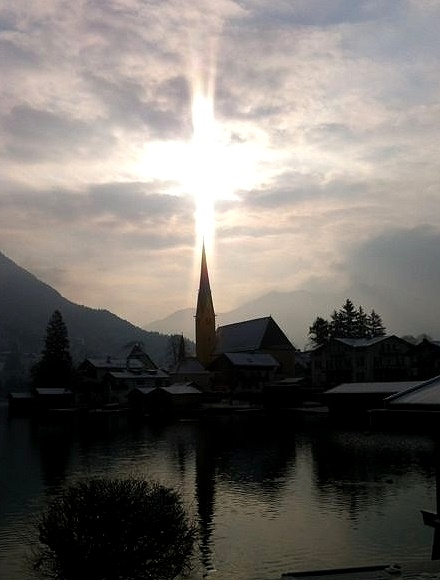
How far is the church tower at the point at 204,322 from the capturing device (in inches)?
5094

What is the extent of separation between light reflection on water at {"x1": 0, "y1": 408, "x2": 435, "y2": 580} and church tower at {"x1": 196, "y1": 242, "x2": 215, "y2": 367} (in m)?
71.3

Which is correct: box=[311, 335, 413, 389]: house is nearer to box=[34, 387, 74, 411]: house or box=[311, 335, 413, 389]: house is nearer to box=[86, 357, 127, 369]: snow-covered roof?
box=[86, 357, 127, 369]: snow-covered roof

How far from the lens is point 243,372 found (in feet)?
360

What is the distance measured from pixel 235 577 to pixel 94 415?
77168mm

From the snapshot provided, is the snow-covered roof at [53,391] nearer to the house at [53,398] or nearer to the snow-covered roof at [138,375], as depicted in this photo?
the house at [53,398]

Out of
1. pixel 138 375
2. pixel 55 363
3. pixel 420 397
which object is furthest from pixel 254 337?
pixel 420 397

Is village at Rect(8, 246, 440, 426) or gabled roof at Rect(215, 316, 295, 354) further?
gabled roof at Rect(215, 316, 295, 354)

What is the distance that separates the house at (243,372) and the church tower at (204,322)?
549 inches

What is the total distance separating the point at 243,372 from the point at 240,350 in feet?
54.0

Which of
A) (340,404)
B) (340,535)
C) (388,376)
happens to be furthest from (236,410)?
(340,535)

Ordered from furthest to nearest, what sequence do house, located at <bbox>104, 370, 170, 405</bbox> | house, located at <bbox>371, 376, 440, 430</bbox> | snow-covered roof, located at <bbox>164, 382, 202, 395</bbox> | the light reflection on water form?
1. house, located at <bbox>104, 370, 170, 405</bbox>
2. snow-covered roof, located at <bbox>164, 382, 202, 395</bbox>
3. the light reflection on water
4. house, located at <bbox>371, 376, 440, 430</bbox>

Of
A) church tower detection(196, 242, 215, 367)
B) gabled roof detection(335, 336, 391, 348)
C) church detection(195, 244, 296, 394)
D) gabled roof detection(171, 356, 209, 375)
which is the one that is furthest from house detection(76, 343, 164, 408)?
gabled roof detection(335, 336, 391, 348)

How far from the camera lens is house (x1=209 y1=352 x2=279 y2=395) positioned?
108875 millimetres

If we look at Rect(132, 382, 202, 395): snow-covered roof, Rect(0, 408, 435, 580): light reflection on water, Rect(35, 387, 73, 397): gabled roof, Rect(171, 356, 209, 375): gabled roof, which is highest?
Rect(171, 356, 209, 375): gabled roof
